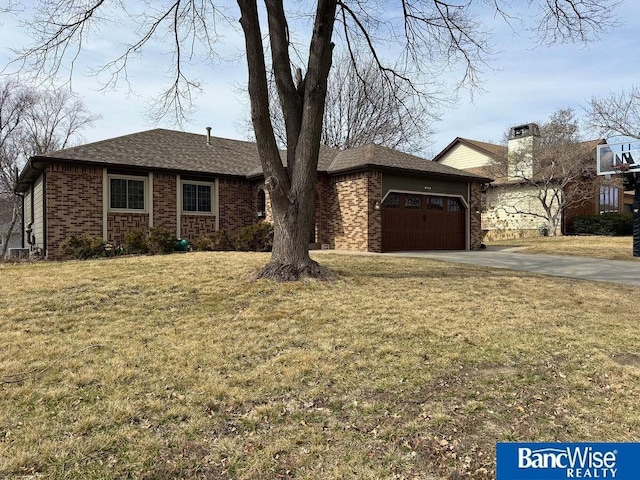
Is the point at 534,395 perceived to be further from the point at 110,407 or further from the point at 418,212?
the point at 418,212

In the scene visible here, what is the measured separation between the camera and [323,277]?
25.7 ft

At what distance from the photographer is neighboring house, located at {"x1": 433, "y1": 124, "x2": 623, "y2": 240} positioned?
2619 centimetres

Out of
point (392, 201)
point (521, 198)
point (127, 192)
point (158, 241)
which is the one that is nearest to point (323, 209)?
point (392, 201)

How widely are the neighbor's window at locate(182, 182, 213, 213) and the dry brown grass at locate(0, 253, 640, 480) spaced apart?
935 cm

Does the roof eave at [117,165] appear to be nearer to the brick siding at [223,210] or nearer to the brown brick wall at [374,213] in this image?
the brick siding at [223,210]

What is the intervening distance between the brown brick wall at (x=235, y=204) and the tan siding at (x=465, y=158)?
19781mm

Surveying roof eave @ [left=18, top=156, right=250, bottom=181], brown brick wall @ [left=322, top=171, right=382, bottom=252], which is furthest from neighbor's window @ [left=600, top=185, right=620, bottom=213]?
roof eave @ [left=18, top=156, right=250, bottom=181]

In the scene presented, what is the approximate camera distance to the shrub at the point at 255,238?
14.4 m

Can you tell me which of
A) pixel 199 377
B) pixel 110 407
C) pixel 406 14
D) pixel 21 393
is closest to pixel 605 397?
pixel 199 377

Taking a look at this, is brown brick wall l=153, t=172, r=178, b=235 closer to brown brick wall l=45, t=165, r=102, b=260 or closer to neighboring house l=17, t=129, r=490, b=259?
neighboring house l=17, t=129, r=490, b=259

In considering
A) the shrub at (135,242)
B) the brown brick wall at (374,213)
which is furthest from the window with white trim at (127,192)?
the brown brick wall at (374,213)

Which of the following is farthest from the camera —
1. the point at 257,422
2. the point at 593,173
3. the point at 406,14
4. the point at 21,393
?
the point at 593,173

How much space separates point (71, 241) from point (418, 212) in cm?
1234

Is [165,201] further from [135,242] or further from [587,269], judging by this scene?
[587,269]
